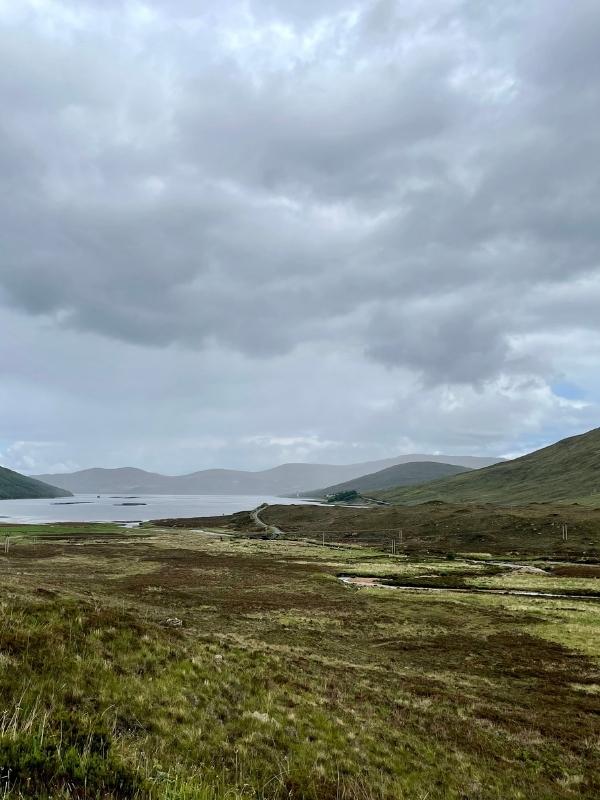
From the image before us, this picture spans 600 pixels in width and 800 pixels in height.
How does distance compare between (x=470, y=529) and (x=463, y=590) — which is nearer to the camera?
(x=463, y=590)

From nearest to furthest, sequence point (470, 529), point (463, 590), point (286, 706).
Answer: point (286, 706)
point (463, 590)
point (470, 529)

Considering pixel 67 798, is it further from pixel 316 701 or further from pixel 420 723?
pixel 420 723

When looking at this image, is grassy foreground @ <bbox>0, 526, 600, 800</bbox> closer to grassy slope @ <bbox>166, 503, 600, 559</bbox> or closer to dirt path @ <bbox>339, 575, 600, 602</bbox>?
dirt path @ <bbox>339, 575, 600, 602</bbox>

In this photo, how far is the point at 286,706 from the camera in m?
17.4

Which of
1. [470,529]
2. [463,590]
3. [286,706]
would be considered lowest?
[470,529]

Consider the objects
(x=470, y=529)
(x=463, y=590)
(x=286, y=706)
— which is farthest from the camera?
(x=470, y=529)

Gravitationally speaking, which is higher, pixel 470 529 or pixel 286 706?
pixel 286 706

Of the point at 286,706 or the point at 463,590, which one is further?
the point at 463,590

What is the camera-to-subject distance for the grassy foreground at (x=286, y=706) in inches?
412

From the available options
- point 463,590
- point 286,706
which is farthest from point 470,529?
point 286,706

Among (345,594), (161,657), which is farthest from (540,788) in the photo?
(345,594)

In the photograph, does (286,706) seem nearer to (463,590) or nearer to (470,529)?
(463,590)

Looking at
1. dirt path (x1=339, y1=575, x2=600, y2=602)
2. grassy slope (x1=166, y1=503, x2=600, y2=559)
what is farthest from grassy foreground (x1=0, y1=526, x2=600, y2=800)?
grassy slope (x1=166, y1=503, x2=600, y2=559)

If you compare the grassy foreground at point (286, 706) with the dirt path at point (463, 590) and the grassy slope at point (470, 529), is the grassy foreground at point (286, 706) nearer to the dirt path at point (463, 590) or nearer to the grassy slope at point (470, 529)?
the dirt path at point (463, 590)
